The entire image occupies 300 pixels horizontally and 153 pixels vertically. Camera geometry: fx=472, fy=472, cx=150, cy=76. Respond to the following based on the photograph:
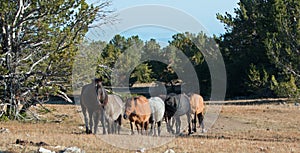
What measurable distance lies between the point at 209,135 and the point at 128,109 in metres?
3.59

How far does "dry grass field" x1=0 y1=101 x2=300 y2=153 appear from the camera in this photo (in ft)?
39.9

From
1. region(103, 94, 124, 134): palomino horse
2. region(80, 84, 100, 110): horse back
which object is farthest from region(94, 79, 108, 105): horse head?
region(103, 94, 124, 134): palomino horse

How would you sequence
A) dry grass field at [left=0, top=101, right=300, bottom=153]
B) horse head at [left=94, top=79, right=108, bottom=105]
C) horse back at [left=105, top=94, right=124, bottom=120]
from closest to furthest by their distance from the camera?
dry grass field at [left=0, top=101, right=300, bottom=153] → horse head at [left=94, top=79, right=108, bottom=105] → horse back at [left=105, top=94, right=124, bottom=120]

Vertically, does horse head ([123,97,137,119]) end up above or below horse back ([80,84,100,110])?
below

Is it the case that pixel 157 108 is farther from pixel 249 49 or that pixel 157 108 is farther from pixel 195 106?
pixel 249 49

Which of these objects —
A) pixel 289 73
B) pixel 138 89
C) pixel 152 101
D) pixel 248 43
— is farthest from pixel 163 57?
pixel 152 101

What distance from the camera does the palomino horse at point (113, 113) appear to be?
15961 mm

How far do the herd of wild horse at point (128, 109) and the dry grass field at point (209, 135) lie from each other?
880 mm

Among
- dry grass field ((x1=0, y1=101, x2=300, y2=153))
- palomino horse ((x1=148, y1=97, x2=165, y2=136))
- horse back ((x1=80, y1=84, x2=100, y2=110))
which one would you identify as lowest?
dry grass field ((x1=0, y1=101, x2=300, y2=153))

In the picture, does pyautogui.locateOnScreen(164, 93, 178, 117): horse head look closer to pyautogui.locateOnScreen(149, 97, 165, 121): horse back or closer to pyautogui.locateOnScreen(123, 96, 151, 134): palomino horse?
pyautogui.locateOnScreen(149, 97, 165, 121): horse back

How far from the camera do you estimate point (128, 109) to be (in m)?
15.7

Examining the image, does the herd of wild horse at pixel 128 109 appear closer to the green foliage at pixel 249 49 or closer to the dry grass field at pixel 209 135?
the dry grass field at pixel 209 135

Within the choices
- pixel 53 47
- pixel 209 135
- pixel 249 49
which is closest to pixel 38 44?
pixel 53 47

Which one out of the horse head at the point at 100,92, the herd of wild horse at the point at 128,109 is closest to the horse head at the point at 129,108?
the herd of wild horse at the point at 128,109
